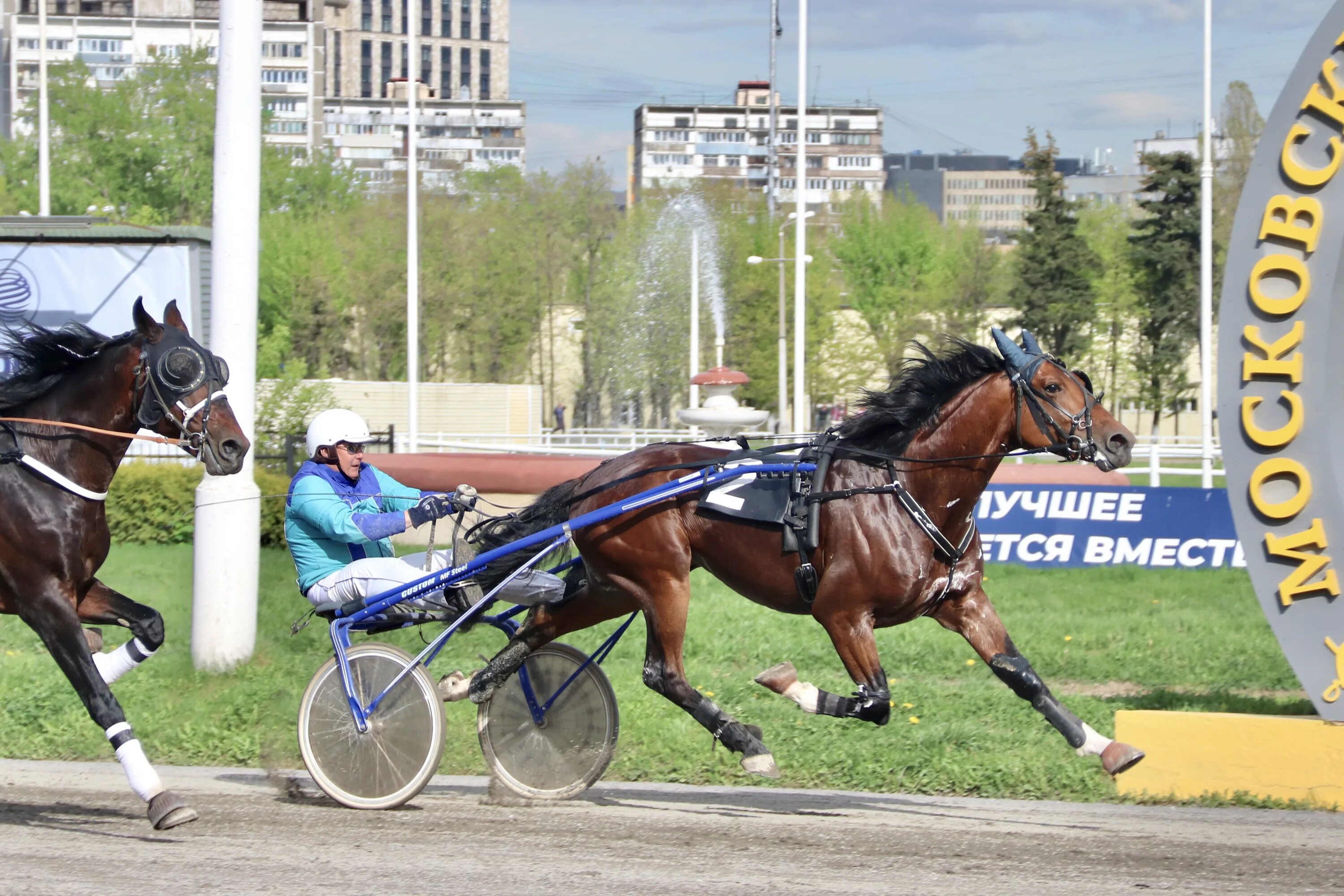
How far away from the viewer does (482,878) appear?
5.15 meters

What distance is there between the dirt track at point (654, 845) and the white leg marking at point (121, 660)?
22.9 inches

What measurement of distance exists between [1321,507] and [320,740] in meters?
4.63

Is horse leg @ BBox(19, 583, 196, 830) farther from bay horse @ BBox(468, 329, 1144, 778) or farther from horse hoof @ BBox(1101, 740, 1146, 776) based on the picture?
horse hoof @ BBox(1101, 740, 1146, 776)

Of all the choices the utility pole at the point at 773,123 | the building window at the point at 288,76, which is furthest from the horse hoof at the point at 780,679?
the building window at the point at 288,76

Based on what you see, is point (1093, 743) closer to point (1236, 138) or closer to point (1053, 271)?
point (1053, 271)

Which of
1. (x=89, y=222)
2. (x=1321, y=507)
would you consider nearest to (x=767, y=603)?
(x=1321, y=507)

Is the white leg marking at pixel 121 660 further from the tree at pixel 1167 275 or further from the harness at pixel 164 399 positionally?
the tree at pixel 1167 275

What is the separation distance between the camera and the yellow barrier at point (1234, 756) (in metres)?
6.59

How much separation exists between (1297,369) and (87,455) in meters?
5.38

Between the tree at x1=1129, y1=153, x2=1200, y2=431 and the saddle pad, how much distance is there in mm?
37713

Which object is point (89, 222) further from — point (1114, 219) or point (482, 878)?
point (1114, 219)

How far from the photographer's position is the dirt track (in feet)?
16.7

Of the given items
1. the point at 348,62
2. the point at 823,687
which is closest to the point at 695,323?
the point at 823,687

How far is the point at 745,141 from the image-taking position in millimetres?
138125
